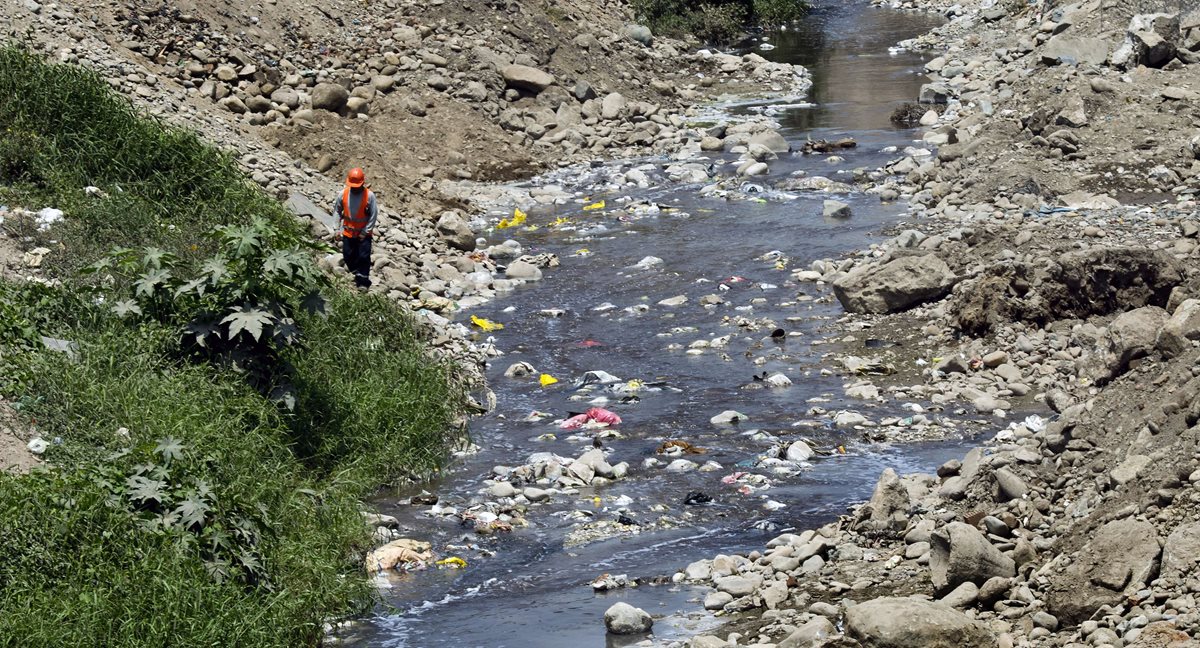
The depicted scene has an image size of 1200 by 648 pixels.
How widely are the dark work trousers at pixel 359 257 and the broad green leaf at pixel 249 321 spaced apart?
3098mm

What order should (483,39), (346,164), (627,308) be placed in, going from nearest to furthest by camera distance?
(627,308)
(346,164)
(483,39)

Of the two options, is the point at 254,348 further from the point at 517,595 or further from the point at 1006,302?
the point at 1006,302

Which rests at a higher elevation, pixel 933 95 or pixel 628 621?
pixel 628 621

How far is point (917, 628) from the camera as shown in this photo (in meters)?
5.41

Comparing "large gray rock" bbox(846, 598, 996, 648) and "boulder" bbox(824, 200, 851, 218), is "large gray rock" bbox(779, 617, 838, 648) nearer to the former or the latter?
"large gray rock" bbox(846, 598, 996, 648)

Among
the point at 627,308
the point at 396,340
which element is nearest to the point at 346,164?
the point at 627,308

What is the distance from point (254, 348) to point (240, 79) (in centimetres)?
824

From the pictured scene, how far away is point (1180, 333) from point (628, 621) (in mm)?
3001

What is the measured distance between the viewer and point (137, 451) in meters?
6.62

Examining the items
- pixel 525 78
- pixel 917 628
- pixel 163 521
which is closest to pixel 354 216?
pixel 163 521

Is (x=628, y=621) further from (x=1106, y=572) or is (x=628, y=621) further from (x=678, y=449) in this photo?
(x=678, y=449)

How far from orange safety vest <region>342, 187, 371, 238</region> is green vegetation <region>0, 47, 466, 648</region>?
581mm

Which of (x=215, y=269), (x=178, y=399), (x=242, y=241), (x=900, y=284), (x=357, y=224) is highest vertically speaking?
(x=242, y=241)

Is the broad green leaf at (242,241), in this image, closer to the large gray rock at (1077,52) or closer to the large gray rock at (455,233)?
the large gray rock at (455,233)
